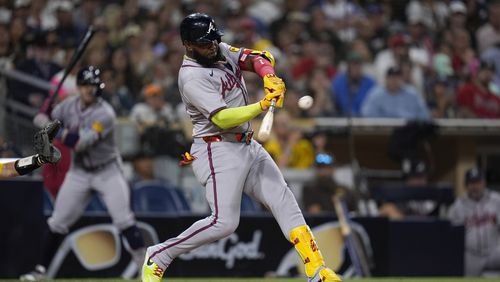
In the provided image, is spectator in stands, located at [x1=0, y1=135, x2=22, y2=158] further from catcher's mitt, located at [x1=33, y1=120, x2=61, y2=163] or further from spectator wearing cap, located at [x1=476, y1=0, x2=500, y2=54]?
spectator wearing cap, located at [x1=476, y1=0, x2=500, y2=54]

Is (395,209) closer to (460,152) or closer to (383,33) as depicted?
(460,152)

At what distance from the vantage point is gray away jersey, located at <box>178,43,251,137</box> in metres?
7.71

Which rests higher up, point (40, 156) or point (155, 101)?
point (40, 156)

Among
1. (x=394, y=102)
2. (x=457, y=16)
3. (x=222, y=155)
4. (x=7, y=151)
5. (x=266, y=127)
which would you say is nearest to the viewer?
(x=266, y=127)

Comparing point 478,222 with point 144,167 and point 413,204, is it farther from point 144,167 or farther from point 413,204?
point 144,167

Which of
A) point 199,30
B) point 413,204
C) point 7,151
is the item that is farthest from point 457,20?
point 199,30

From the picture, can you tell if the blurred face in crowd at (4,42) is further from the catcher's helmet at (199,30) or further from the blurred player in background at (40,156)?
the catcher's helmet at (199,30)

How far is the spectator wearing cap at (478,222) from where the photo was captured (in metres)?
13.2

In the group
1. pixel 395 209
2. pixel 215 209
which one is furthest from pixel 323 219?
pixel 215 209

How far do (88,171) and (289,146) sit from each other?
341 cm

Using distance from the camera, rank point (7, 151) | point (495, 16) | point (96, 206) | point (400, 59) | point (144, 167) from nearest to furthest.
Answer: point (7, 151) → point (96, 206) → point (144, 167) → point (400, 59) → point (495, 16)

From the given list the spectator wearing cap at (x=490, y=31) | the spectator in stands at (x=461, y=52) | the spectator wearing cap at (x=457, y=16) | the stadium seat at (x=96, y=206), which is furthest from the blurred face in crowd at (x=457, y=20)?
the stadium seat at (x=96, y=206)

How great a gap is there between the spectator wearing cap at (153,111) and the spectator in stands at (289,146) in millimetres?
1300

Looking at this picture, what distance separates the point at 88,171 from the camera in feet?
36.1
